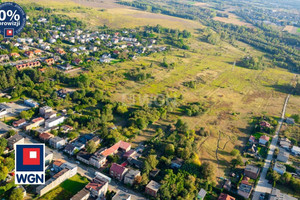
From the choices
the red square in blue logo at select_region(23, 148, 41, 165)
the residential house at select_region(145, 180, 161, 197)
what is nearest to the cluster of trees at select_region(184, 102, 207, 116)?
the residential house at select_region(145, 180, 161, 197)

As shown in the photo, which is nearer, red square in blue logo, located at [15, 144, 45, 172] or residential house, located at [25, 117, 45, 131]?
red square in blue logo, located at [15, 144, 45, 172]

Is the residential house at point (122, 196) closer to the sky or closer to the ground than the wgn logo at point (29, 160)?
closer to the ground

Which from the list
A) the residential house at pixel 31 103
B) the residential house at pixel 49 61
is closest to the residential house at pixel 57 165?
the residential house at pixel 31 103

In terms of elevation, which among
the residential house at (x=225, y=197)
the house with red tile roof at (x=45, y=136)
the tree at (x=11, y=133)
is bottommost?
the residential house at (x=225, y=197)

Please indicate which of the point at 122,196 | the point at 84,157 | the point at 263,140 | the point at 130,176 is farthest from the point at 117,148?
the point at 263,140

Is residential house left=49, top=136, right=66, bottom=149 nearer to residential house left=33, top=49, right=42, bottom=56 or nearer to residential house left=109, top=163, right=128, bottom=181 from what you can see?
residential house left=109, top=163, right=128, bottom=181

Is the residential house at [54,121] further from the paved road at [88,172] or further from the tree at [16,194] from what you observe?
the tree at [16,194]

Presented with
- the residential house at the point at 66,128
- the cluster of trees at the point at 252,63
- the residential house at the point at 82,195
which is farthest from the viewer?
the cluster of trees at the point at 252,63

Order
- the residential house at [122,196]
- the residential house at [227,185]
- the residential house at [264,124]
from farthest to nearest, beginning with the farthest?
the residential house at [264,124] < the residential house at [227,185] < the residential house at [122,196]
